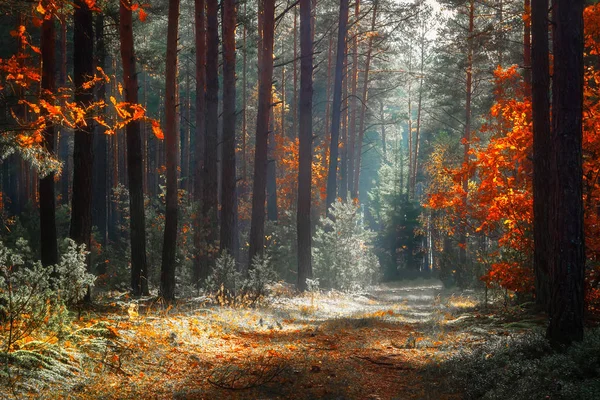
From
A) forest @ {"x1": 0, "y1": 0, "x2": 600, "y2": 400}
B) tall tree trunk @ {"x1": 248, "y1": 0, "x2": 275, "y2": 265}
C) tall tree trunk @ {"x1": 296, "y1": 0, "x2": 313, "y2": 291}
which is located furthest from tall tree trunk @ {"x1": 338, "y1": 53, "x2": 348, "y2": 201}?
tall tree trunk @ {"x1": 248, "y1": 0, "x2": 275, "y2": 265}

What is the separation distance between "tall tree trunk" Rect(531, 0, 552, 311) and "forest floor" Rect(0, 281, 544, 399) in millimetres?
882

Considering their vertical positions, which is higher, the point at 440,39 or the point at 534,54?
the point at 440,39

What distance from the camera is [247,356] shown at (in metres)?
7.58

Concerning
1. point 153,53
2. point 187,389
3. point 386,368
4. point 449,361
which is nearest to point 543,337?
point 449,361

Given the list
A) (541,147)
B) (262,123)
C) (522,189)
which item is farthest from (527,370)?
(262,123)

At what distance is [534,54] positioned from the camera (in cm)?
1066

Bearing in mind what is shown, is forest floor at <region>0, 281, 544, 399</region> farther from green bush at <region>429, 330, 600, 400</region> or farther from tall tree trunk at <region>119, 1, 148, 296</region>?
tall tree trunk at <region>119, 1, 148, 296</region>

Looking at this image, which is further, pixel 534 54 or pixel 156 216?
pixel 156 216

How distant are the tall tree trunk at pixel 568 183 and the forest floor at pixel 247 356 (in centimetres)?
156

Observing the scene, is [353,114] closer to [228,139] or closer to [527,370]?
[228,139]

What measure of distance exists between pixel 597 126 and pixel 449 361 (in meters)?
5.71

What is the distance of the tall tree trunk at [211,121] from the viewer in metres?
16.6

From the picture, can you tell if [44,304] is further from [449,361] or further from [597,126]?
[597,126]

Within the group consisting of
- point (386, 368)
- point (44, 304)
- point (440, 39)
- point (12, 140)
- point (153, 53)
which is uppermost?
Result: point (440, 39)
